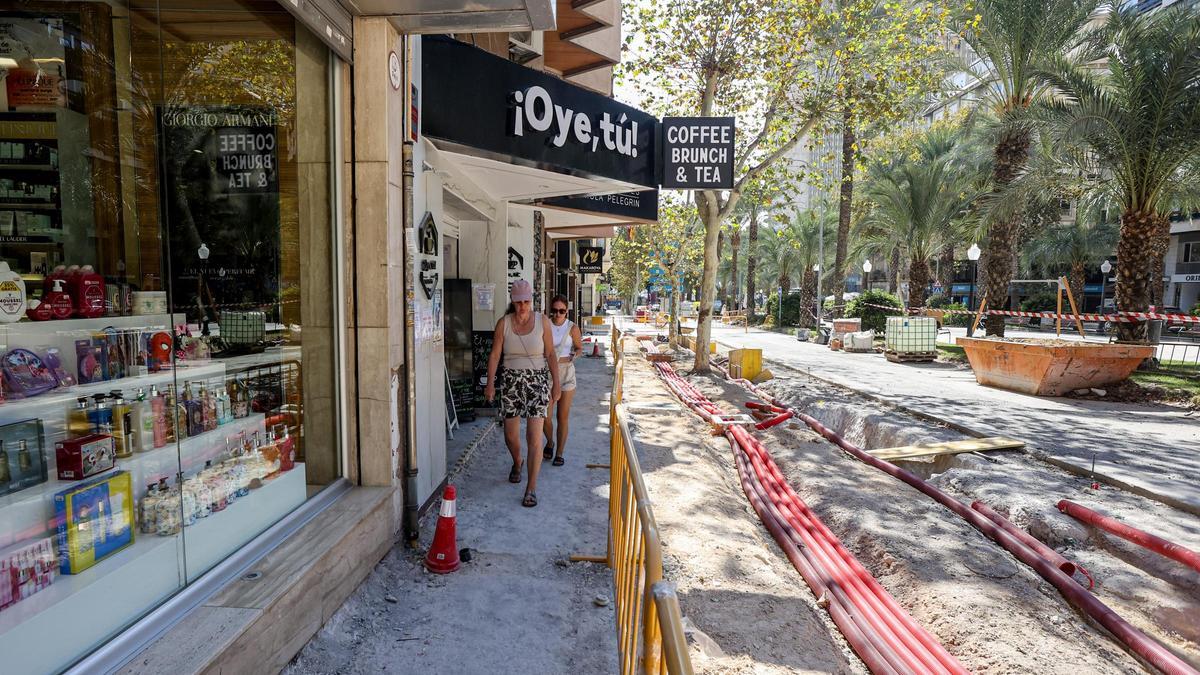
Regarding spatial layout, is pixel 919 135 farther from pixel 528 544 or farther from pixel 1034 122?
pixel 528 544

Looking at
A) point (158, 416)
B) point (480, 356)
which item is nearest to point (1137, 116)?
point (480, 356)

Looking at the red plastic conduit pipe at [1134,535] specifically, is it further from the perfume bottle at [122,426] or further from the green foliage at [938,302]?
the green foliage at [938,302]

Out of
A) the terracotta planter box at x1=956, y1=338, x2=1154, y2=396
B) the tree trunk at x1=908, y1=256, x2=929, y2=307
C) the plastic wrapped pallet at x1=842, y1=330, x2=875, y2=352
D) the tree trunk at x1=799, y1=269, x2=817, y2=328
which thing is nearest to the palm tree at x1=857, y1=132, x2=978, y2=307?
the tree trunk at x1=908, y1=256, x2=929, y2=307

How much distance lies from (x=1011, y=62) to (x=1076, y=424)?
34.1 feet

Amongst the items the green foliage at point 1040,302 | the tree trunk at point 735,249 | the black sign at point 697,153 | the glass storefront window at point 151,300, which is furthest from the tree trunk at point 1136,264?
the green foliage at point 1040,302

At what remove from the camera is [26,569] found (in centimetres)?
216

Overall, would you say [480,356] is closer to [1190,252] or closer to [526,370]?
[526,370]

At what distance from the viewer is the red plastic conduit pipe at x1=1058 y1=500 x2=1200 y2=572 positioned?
4.32 metres

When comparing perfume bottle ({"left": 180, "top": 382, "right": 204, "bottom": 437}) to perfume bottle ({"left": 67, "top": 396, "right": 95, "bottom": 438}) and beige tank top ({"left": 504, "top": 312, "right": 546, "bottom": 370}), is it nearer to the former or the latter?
perfume bottle ({"left": 67, "top": 396, "right": 95, "bottom": 438})

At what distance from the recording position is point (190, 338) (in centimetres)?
348

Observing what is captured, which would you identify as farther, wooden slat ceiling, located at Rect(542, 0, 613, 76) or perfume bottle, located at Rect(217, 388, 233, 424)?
wooden slat ceiling, located at Rect(542, 0, 613, 76)

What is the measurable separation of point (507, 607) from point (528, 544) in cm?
83

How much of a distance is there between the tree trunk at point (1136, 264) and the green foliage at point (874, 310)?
12.4m

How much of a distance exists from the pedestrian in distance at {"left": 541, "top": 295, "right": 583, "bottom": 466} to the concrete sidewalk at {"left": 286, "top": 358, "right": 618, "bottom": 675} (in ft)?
3.00
